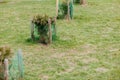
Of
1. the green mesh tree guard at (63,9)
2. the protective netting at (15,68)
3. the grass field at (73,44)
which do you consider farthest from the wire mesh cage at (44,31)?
the green mesh tree guard at (63,9)

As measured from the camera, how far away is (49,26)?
1155 cm

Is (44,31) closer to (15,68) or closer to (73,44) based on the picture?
(73,44)

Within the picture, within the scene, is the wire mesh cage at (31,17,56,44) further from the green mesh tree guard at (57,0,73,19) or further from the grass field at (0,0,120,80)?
the green mesh tree guard at (57,0,73,19)

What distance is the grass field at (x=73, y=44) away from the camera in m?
9.34

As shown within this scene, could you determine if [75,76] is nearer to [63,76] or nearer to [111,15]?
[63,76]

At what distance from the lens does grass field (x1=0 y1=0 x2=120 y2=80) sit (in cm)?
934

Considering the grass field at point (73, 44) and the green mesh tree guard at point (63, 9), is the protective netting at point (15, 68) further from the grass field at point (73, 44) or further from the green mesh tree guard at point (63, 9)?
the green mesh tree guard at point (63, 9)

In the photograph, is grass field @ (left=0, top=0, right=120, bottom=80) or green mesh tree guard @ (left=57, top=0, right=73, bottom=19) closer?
grass field @ (left=0, top=0, right=120, bottom=80)

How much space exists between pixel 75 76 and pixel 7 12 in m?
9.72

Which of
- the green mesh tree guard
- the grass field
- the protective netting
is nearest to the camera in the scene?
the protective netting

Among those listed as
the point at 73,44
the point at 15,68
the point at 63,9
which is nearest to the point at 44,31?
the point at 73,44

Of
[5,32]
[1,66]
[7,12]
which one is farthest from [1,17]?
[1,66]

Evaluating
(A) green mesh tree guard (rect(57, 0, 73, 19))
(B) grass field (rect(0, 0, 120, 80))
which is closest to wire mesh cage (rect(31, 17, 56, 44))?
(B) grass field (rect(0, 0, 120, 80))

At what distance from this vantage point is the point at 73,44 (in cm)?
1192
